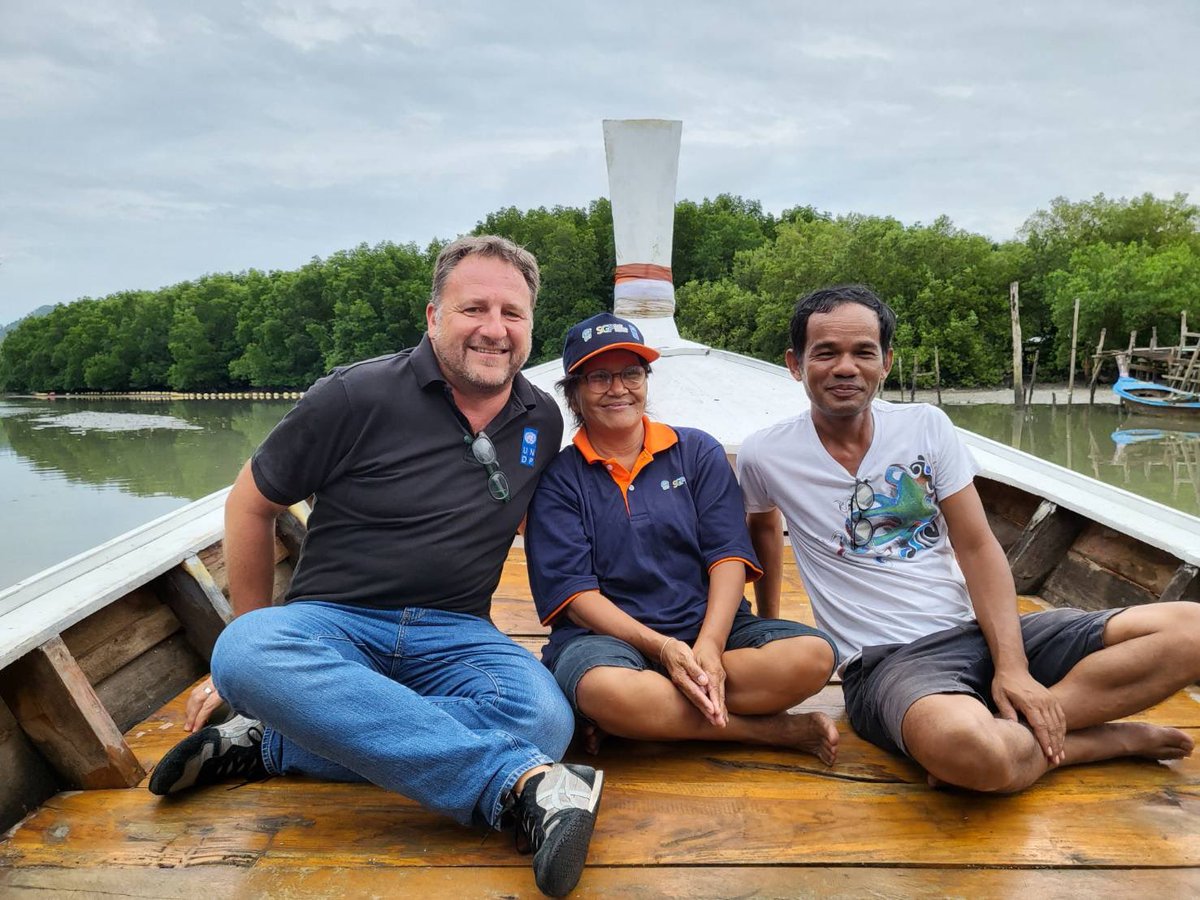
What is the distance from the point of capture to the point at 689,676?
167 cm

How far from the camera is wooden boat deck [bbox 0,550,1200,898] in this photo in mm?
1319

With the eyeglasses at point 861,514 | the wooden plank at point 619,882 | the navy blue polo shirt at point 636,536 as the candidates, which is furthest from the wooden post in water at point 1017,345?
the wooden plank at point 619,882

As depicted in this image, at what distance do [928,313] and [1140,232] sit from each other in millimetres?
11010

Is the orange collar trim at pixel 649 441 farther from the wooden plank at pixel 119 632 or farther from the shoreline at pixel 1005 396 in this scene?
the shoreline at pixel 1005 396

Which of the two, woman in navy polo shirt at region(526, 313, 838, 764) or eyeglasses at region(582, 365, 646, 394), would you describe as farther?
eyeglasses at region(582, 365, 646, 394)

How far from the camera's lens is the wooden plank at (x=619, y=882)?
1.28m

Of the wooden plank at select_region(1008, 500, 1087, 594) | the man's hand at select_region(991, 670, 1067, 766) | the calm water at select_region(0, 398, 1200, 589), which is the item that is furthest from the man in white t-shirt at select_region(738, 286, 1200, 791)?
the calm water at select_region(0, 398, 1200, 589)

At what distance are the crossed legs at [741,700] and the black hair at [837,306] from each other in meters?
0.71

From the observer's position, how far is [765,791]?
5.30 ft

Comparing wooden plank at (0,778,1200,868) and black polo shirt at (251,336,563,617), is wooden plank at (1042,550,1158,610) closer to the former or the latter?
wooden plank at (0,778,1200,868)

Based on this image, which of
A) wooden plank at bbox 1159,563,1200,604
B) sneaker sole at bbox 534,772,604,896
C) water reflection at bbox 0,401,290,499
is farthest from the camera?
water reflection at bbox 0,401,290,499

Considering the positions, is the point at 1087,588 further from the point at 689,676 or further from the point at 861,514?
the point at 689,676

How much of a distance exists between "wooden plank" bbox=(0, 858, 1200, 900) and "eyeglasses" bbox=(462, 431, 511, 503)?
2.52 ft

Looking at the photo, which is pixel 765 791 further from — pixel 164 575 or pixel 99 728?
pixel 164 575
